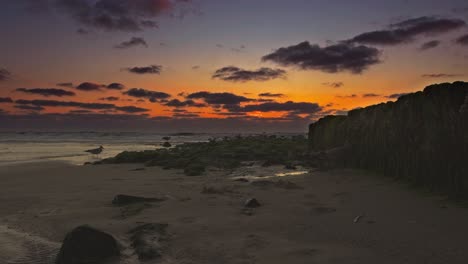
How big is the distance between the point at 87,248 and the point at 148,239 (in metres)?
1.06

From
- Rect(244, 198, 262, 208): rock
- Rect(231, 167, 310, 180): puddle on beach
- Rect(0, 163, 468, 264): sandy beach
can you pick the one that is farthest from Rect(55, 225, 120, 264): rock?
Rect(231, 167, 310, 180): puddle on beach

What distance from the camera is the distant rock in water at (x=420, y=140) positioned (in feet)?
26.2

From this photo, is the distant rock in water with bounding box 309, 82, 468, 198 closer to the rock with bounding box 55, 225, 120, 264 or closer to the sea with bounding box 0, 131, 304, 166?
the rock with bounding box 55, 225, 120, 264

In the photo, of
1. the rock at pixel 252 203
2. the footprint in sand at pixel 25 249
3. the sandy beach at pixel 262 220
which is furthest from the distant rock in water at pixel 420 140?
the footprint in sand at pixel 25 249

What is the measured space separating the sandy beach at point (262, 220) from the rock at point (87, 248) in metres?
0.30

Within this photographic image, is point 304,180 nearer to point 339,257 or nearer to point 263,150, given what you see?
point 339,257

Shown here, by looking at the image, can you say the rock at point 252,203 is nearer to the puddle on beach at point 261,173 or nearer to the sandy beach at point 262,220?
the sandy beach at point 262,220

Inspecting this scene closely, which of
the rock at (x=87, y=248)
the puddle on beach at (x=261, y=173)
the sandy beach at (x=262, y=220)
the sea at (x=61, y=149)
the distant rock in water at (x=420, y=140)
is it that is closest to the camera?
the rock at (x=87, y=248)

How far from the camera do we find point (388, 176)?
11109mm

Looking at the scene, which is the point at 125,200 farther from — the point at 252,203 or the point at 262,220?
the point at 262,220

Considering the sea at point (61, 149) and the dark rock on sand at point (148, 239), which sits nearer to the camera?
the dark rock on sand at point (148, 239)

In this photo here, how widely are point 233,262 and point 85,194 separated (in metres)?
7.21

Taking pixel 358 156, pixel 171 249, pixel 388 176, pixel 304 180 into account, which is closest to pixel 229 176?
pixel 304 180

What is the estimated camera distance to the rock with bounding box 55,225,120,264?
566cm
